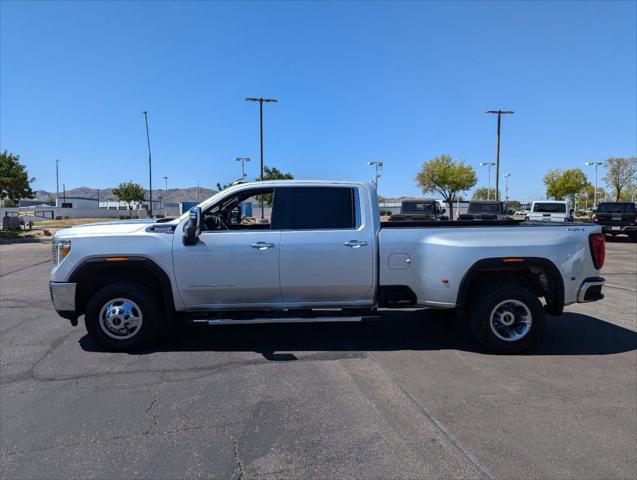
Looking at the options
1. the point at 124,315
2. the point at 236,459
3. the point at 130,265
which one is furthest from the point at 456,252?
the point at 124,315

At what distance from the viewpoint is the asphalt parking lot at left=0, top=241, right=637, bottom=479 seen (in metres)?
3.04

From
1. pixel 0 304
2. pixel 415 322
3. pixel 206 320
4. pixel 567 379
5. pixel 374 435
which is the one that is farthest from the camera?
pixel 0 304

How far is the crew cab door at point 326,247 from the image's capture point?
16.9 ft

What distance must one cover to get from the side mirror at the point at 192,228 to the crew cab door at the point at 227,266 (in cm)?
7

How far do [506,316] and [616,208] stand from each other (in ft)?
68.0

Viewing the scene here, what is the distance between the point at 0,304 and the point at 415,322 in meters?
7.36

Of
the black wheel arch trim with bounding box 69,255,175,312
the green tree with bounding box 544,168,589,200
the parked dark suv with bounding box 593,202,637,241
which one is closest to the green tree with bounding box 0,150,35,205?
the black wheel arch trim with bounding box 69,255,175,312

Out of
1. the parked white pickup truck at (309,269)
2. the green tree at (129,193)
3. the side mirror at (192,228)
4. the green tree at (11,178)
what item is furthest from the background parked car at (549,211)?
the green tree at (129,193)

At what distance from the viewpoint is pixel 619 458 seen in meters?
3.12

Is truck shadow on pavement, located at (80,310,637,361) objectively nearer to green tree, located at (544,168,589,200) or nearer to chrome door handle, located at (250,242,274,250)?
chrome door handle, located at (250,242,274,250)

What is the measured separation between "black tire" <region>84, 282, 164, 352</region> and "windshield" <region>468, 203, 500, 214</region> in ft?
71.3

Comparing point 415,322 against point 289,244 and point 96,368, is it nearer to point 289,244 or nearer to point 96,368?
point 289,244

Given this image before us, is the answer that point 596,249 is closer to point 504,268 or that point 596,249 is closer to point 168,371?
point 504,268

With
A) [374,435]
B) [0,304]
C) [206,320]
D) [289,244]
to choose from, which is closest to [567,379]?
[374,435]
